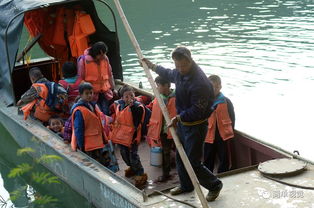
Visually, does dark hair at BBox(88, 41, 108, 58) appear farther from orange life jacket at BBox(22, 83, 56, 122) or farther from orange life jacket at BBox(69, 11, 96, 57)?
orange life jacket at BBox(69, 11, 96, 57)

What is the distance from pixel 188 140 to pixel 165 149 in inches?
52.4

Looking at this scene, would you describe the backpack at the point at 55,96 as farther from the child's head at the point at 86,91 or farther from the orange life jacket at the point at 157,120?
the orange life jacket at the point at 157,120

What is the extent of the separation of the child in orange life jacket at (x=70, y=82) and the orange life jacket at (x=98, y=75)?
0.16m

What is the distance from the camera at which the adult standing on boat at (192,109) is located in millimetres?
4590

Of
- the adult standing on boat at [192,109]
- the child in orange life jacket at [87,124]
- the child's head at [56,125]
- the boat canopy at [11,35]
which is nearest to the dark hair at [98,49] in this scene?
the boat canopy at [11,35]

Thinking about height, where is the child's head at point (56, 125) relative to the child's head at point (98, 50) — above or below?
below

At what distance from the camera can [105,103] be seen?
768 cm

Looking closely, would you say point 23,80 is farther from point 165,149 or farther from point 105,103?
point 165,149

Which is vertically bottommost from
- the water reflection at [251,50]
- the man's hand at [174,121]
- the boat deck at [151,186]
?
the water reflection at [251,50]

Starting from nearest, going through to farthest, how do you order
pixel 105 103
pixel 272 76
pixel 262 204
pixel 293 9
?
1. pixel 262 204
2. pixel 105 103
3. pixel 272 76
4. pixel 293 9

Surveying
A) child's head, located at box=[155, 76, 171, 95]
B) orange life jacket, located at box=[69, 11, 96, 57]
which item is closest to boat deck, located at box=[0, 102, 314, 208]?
child's head, located at box=[155, 76, 171, 95]

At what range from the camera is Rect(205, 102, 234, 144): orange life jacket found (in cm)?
589

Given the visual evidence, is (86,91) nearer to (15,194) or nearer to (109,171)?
(109,171)

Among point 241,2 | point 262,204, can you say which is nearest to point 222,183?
point 262,204
